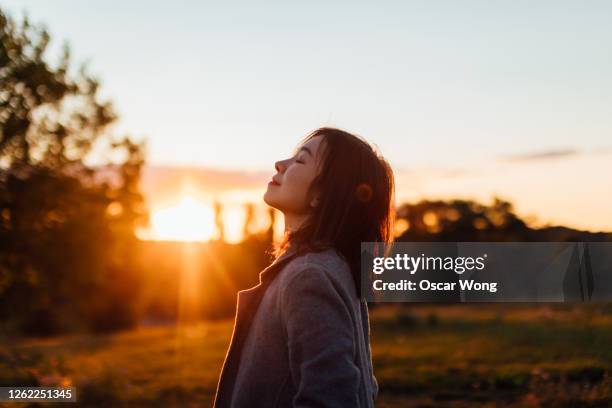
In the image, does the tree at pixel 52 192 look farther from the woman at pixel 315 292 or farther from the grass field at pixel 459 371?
the woman at pixel 315 292

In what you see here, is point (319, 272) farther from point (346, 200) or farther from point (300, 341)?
point (346, 200)

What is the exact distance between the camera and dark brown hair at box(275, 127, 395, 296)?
6.89 ft

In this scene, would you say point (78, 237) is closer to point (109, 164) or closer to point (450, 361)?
point (109, 164)

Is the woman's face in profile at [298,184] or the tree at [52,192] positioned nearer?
the woman's face in profile at [298,184]

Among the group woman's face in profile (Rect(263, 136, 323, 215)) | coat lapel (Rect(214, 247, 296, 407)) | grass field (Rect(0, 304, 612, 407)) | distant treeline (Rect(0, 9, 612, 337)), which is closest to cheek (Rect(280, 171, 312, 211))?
woman's face in profile (Rect(263, 136, 323, 215))

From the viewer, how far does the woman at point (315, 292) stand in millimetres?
1806

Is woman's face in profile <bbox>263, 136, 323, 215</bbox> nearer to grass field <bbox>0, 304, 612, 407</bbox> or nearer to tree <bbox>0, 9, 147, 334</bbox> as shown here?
grass field <bbox>0, 304, 612, 407</bbox>

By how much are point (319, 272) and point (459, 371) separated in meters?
8.20

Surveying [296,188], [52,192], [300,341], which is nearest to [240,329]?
[300,341]

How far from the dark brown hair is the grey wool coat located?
0.06 m

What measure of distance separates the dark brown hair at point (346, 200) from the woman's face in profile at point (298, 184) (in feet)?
0.06

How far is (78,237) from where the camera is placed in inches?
670

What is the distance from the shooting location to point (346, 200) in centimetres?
212

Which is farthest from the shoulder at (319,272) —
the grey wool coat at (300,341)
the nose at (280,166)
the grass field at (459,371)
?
the grass field at (459,371)
